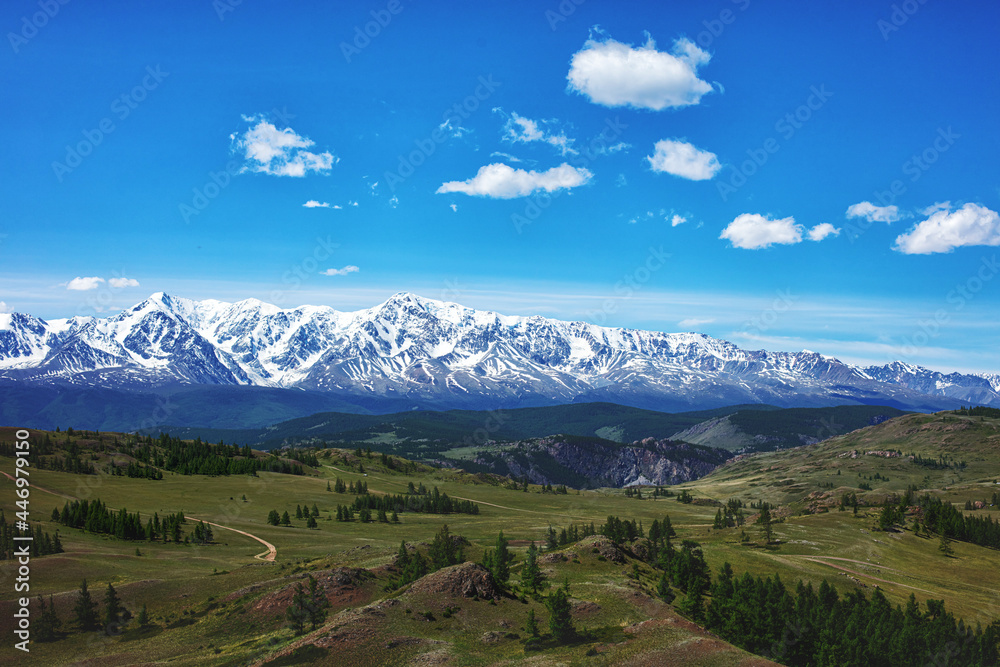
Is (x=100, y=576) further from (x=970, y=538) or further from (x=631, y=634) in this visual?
(x=970, y=538)

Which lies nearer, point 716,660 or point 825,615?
point 716,660

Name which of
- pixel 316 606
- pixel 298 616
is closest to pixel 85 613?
pixel 298 616

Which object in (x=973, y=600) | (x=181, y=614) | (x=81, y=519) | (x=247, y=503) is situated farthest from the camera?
(x=247, y=503)


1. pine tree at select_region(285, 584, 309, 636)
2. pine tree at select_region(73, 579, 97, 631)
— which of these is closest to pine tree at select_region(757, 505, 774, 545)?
pine tree at select_region(285, 584, 309, 636)

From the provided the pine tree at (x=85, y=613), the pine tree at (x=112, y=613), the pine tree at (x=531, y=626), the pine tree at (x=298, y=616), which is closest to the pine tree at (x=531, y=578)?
the pine tree at (x=531, y=626)

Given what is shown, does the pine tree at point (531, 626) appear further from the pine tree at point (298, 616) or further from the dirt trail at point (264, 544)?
the dirt trail at point (264, 544)

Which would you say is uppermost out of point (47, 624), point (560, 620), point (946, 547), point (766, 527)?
point (560, 620)

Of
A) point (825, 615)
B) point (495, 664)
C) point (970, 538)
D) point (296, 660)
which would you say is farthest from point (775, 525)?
point (296, 660)

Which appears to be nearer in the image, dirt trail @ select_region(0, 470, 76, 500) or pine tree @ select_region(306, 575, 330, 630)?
pine tree @ select_region(306, 575, 330, 630)

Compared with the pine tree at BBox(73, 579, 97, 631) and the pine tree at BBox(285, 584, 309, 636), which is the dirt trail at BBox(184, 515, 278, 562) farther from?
the pine tree at BBox(285, 584, 309, 636)

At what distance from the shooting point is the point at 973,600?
104m

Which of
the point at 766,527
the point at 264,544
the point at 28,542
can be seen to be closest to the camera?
the point at 28,542

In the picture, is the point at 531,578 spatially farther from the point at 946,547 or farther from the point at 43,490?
the point at 43,490

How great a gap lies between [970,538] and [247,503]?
202 metres
